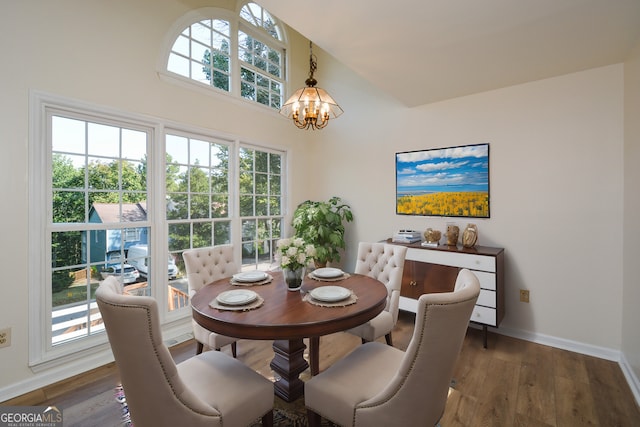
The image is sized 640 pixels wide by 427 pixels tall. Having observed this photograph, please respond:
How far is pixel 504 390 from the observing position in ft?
7.01

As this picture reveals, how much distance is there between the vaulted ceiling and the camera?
1797mm

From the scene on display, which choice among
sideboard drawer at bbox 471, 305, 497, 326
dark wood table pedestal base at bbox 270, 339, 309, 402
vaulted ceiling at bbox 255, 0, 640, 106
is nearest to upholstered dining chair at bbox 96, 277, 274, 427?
dark wood table pedestal base at bbox 270, 339, 309, 402

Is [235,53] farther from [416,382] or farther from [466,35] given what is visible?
[416,382]

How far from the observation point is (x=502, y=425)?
70.7 inches

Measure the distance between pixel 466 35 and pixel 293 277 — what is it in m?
Answer: 2.05

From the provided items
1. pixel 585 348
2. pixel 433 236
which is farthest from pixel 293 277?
pixel 585 348

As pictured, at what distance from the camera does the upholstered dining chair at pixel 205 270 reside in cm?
216

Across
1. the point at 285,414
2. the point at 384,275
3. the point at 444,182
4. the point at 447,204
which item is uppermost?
the point at 444,182

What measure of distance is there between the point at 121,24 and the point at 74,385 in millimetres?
2925

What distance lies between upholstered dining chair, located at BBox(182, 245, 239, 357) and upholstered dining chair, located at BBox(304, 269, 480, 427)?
103 cm

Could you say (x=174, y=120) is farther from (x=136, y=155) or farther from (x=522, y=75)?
(x=522, y=75)

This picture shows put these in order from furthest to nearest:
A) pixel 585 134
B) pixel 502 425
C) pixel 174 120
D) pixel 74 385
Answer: pixel 174 120 → pixel 585 134 → pixel 74 385 → pixel 502 425

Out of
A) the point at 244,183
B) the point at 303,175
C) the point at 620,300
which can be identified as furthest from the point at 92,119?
the point at 620,300

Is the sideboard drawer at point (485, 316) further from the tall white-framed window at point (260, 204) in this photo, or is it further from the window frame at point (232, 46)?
the window frame at point (232, 46)
